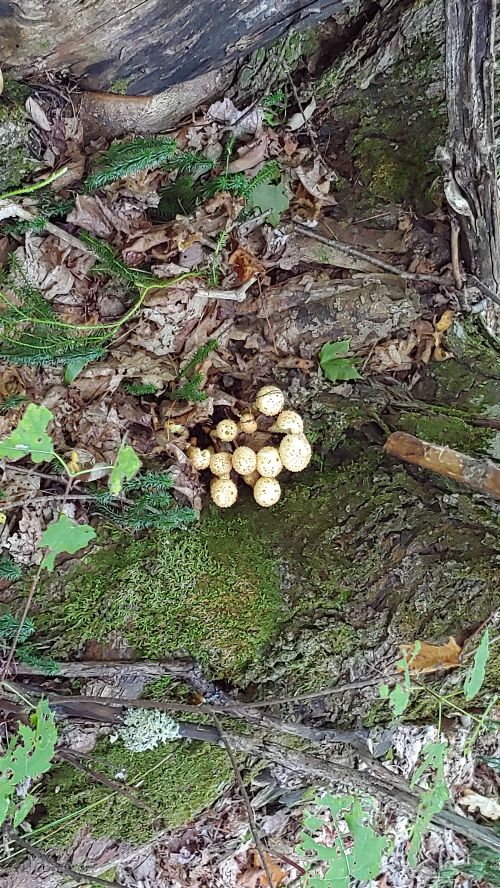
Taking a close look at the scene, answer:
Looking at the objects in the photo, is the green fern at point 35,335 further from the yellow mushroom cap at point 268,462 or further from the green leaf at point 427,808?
the green leaf at point 427,808

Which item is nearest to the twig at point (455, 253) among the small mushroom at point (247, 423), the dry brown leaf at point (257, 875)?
the small mushroom at point (247, 423)

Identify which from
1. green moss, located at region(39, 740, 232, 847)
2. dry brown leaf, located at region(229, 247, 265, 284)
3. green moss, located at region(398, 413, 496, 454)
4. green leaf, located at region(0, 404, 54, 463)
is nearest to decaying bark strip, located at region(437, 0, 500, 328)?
green moss, located at region(398, 413, 496, 454)

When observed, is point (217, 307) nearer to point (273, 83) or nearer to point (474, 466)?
point (273, 83)

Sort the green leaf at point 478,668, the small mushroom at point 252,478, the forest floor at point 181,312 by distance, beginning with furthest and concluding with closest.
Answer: the small mushroom at point 252,478 → the forest floor at point 181,312 → the green leaf at point 478,668

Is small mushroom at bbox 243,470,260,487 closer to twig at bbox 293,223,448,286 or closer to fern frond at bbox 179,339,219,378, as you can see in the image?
fern frond at bbox 179,339,219,378

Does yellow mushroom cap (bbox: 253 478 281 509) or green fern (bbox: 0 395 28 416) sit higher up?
green fern (bbox: 0 395 28 416)

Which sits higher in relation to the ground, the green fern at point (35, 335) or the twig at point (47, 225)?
the twig at point (47, 225)

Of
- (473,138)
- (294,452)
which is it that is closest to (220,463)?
(294,452)

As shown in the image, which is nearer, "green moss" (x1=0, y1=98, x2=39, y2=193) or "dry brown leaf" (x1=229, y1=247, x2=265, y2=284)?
"green moss" (x1=0, y1=98, x2=39, y2=193)

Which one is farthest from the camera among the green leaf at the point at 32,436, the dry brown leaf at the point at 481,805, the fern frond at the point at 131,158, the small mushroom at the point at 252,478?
the dry brown leaf at the point at 481,805
